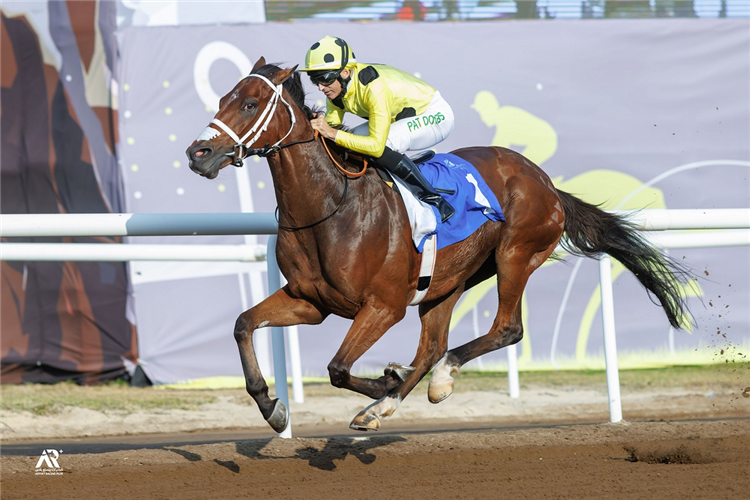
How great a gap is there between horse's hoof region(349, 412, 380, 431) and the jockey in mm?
1071

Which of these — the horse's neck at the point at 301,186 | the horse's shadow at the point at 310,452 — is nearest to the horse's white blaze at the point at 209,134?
the horse's neck at the point at 301,186

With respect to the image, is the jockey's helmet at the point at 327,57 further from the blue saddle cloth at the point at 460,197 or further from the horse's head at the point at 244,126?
the blue saddle cloth at the point at 460,197

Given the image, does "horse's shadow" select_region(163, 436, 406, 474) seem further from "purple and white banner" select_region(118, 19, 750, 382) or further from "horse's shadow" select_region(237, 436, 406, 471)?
"purple and white banner" select_region(118, 19, 750, 382)

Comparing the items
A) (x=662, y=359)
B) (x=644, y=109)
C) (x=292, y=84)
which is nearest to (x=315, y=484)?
(x=292, y=84)

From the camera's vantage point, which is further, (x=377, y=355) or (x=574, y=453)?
(x=377, y=355)

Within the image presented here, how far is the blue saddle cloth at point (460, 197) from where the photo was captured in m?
4.28

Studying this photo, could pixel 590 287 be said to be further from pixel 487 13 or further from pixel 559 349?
pixel 487 13

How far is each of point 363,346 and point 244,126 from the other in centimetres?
113

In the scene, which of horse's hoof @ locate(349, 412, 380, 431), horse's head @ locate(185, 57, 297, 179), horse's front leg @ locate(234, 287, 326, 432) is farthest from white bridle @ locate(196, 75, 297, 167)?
horse's hoof @ locate(349, 412, 380, 431)

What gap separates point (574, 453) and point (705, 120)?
5.34 m

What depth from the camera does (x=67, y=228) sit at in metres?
4.30

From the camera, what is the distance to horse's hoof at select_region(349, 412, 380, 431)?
379 cm

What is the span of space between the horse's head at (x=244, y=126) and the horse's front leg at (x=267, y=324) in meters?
0.74

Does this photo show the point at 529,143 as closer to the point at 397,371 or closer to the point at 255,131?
the point at 397,371
